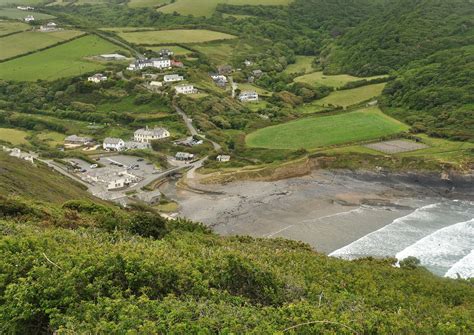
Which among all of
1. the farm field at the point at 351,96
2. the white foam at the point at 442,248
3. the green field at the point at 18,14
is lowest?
the white foam at the point at 442,248

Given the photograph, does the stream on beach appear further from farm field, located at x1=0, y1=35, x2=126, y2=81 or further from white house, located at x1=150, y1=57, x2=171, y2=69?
farm field, located at x1=0, y1=35, x2=126, y2=81

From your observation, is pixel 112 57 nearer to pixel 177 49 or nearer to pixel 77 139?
pixel 177 49

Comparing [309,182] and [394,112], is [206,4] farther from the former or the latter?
[309,182]

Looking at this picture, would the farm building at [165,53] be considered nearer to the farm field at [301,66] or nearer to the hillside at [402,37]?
the farm field at [301,66]

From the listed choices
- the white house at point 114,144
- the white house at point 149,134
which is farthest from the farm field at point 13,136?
the white house at point 149,134

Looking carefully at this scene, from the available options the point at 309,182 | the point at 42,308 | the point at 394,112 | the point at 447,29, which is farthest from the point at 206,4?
the point at 42,308

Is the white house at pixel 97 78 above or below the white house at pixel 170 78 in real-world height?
below
